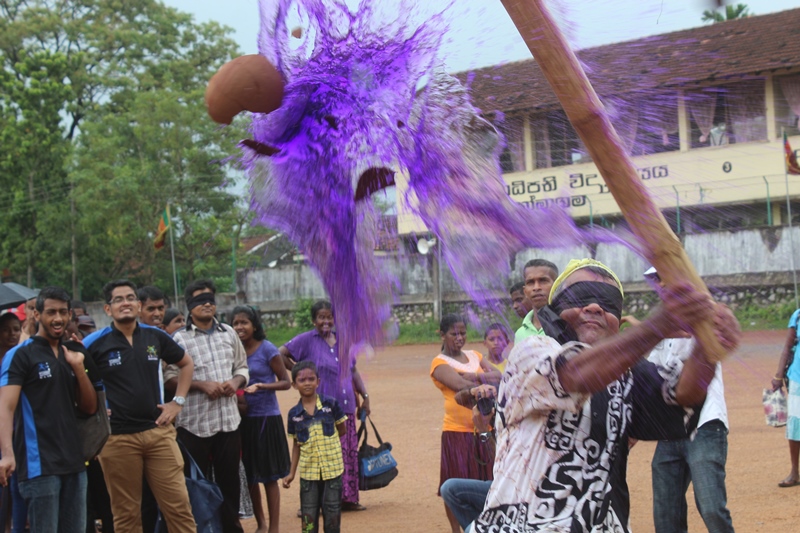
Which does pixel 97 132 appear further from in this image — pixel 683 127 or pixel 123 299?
pixel 683 127

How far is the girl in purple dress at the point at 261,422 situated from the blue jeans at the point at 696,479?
3.10 m

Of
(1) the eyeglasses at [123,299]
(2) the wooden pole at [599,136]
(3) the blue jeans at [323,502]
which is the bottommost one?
(3) the blue jeans at [323,502]

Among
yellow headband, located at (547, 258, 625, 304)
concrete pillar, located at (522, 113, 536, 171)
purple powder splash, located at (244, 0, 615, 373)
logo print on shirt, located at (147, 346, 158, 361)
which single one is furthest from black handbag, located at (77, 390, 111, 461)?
concrete pillar, located at (522, 113, 536, 171)

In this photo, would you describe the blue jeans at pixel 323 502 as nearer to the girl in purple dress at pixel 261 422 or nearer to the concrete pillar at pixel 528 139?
the girl in purple dress at pixel 261 422

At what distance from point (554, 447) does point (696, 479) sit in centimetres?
251

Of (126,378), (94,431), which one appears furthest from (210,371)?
(94,431)

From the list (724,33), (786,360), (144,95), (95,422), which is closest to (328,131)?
(724,33)

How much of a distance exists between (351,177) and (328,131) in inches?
6.7

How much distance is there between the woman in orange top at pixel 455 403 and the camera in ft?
19.2

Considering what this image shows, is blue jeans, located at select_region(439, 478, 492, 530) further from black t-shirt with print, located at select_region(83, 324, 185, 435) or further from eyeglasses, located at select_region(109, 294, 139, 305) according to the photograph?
eyeglasses, located at select_region(109, 294, 139, 305)

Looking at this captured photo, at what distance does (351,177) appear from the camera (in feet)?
9.32

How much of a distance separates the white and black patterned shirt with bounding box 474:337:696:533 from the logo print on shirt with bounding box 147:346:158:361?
386 cm

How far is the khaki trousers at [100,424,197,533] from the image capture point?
5.80 metres

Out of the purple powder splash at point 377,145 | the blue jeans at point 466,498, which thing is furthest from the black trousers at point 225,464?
the purple powder splash at point 377,145
